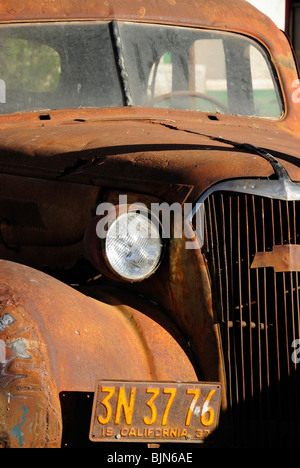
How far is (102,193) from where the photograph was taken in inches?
132

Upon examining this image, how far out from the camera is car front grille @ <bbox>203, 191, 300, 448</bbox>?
3.02m

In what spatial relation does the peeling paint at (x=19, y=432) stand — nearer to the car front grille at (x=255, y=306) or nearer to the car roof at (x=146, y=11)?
the car front grille at (x=255, y=306)

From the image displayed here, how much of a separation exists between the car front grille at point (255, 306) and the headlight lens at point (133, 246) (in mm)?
187

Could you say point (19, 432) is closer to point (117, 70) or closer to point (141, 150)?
point (141, 150)

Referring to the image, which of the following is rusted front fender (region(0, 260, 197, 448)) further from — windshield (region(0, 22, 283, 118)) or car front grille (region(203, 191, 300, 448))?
windshield (region(0, 22, 283, 118))

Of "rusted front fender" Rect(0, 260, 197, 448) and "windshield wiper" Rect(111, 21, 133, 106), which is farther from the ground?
"windshield wiper" Rect(111, 21, 133, 106)

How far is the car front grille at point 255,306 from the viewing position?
9.91ft

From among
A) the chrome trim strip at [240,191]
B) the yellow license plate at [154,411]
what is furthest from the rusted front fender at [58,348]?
the chrome trim strip at [240,191]

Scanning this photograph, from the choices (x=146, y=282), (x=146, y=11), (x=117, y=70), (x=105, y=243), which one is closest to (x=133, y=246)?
(x=105, y=243)

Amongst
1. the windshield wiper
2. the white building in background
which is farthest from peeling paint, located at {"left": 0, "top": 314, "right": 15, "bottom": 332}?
the white building in background

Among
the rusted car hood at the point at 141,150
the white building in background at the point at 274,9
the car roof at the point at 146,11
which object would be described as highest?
the white building in background at the point at 274,9

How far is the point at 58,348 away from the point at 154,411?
361 mm

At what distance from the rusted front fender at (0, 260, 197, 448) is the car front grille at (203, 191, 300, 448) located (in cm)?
19
